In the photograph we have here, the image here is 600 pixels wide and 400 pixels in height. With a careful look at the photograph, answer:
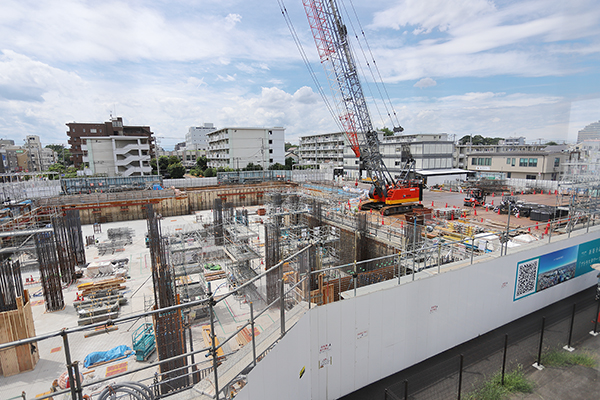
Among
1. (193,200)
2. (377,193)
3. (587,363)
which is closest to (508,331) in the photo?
(587,363)

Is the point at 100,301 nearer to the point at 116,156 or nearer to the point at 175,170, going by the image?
the point at 175,170

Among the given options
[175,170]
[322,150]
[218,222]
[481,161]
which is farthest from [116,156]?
[481,161]

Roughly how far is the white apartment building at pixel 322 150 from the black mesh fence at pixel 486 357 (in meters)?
45.7

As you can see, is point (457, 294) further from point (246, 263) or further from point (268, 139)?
point (268, 139)

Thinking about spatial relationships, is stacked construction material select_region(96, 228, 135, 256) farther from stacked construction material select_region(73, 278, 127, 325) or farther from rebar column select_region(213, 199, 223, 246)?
stacked construction material select_region(73, 278, 127, 325)

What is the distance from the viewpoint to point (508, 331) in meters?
8.52

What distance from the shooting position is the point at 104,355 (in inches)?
301

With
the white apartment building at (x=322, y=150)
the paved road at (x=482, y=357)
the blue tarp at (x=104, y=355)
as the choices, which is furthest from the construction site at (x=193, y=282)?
the white apartment building at (x=322, y=150)

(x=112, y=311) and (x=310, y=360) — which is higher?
(x=310, y=360)

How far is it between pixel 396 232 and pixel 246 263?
6669 millimetres

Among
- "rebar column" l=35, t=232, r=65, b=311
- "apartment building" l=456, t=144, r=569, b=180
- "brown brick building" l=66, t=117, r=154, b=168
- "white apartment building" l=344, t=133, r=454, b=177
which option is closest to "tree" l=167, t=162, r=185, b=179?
"brown brick building" l=66, t=117, r=154, b=168

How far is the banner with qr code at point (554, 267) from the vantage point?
8.80 m

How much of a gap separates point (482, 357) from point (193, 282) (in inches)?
376

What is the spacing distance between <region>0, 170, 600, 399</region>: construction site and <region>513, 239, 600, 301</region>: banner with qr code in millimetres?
629
